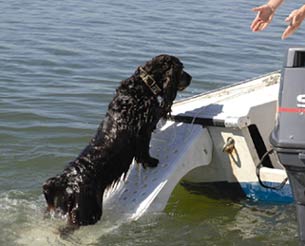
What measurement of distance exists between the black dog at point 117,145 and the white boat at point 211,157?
220 mm

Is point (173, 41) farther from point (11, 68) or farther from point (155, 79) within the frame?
point (155, 79)

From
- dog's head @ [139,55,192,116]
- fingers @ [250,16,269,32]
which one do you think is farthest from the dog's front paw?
fingers @ [250,16,269,32]

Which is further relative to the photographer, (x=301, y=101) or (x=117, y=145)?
(x=117, y=145)

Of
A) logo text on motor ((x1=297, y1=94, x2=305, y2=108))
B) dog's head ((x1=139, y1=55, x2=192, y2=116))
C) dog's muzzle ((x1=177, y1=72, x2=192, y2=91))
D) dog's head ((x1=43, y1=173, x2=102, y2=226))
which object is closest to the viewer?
logo text on motor ((x1=297, y1=94, x2=305, y2=108))

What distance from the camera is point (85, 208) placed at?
19.0 feet

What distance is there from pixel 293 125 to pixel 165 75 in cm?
202

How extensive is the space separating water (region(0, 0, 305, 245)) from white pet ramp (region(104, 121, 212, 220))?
16 cm

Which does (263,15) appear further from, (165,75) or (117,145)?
(117,145)

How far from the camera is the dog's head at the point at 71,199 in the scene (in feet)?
18.9

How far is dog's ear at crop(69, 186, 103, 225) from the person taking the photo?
5762 millimetres

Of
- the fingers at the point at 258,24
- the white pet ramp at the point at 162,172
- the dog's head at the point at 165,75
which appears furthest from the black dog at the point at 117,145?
the fingers at the point at 258,24

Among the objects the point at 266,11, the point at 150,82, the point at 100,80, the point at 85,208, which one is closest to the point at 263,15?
the point at 266,11

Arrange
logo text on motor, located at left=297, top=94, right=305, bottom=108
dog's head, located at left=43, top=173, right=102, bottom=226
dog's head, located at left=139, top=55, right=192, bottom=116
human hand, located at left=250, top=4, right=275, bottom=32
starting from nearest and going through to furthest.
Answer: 1. logo text on motor, located at left=297, top=94, right=305, bottom=108
2. human hand, located at left=250, top=4, right=275, bottom=32
3. dog's head, located at left=43, top=173, right=102, bottom=226
4. dog's head, located at left=139, top=55, right=192, bottom=116

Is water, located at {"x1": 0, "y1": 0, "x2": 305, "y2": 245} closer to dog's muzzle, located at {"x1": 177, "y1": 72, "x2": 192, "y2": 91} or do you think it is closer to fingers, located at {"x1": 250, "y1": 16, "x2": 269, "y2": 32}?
dog's muzzle, located at {"x1": 177, "y1": 72, "x2": 192, "y2": 91}
